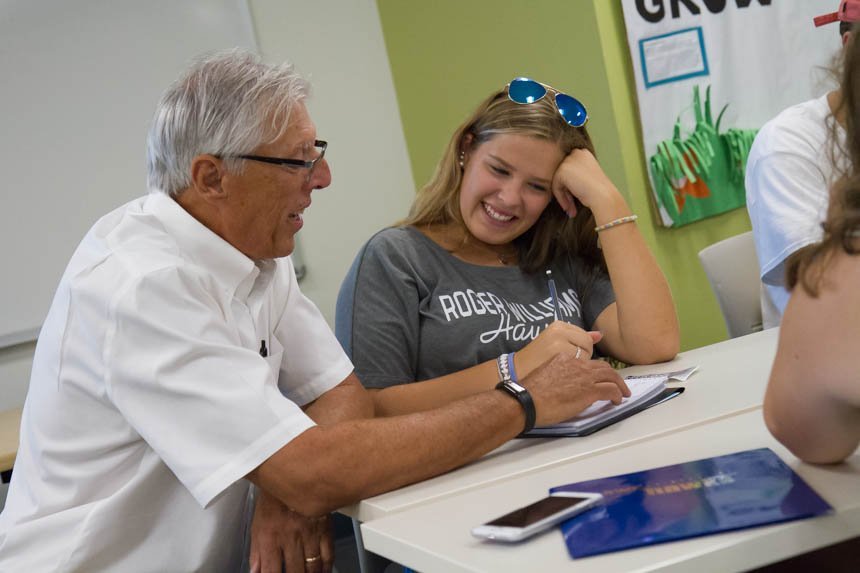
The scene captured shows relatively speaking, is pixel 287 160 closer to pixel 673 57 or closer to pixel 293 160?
pixel 293 160

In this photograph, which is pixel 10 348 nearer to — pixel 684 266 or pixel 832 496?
pixel 684 266

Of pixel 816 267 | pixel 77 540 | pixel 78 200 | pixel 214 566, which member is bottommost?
pixel 214 566

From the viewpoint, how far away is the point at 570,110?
2.06 m

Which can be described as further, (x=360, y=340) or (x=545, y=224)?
(x=545, y=224)

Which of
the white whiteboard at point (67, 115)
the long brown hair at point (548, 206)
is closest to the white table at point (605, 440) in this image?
the long brown hair at point (548, 206)

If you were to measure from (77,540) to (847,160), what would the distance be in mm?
1081

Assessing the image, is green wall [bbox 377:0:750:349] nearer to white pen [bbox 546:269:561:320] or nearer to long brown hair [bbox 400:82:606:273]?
long brown hair [bbox 400:82:606:273]

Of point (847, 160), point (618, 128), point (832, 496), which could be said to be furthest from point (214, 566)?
point (618, 128)

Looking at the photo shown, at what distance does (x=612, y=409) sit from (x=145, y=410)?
0.70 meters

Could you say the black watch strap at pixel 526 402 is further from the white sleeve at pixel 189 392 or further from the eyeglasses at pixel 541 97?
the eyeglasses at pixel 541 97

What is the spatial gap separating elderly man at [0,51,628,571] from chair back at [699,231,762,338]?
940mm

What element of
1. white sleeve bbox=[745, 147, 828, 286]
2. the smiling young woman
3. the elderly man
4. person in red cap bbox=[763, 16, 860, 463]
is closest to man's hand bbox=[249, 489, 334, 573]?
the elderly man

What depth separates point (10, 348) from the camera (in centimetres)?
332

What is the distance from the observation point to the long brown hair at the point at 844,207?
2.99 ft
